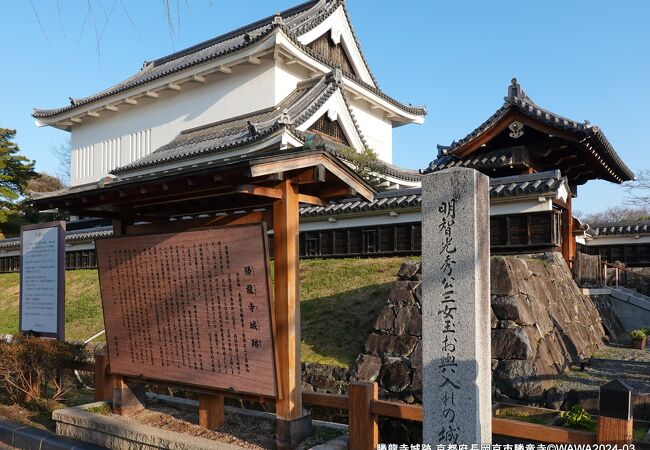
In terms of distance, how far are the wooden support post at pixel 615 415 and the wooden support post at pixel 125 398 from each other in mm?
5756

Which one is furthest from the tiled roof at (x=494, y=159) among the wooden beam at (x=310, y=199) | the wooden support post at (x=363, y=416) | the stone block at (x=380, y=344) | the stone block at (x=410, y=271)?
the wooden support post at (x=363, y=416)

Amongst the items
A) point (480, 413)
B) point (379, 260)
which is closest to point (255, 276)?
point (480, 413)

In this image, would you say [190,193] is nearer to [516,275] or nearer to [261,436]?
[261,436]

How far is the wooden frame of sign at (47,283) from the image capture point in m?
8.00

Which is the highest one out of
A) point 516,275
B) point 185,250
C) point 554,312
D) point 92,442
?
point 185,250

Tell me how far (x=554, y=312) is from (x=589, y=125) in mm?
5846

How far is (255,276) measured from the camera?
5.45 metres

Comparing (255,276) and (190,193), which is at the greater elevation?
(190,193)

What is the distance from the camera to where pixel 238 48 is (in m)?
20.6

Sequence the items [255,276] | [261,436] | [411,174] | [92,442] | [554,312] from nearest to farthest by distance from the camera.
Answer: [255,276]
[261,436]
[92,442]
[554,312]
[411,174]

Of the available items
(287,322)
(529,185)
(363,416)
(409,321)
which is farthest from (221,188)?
(529,185)

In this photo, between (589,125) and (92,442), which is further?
(589,125)

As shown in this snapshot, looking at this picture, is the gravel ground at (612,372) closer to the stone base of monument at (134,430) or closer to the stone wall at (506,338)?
the stone wall at (506,338)

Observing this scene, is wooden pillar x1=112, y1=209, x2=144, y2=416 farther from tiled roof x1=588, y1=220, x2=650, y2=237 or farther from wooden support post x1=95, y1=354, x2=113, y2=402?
tiled roof x1=588, y1=220, x2=650, y2=237
